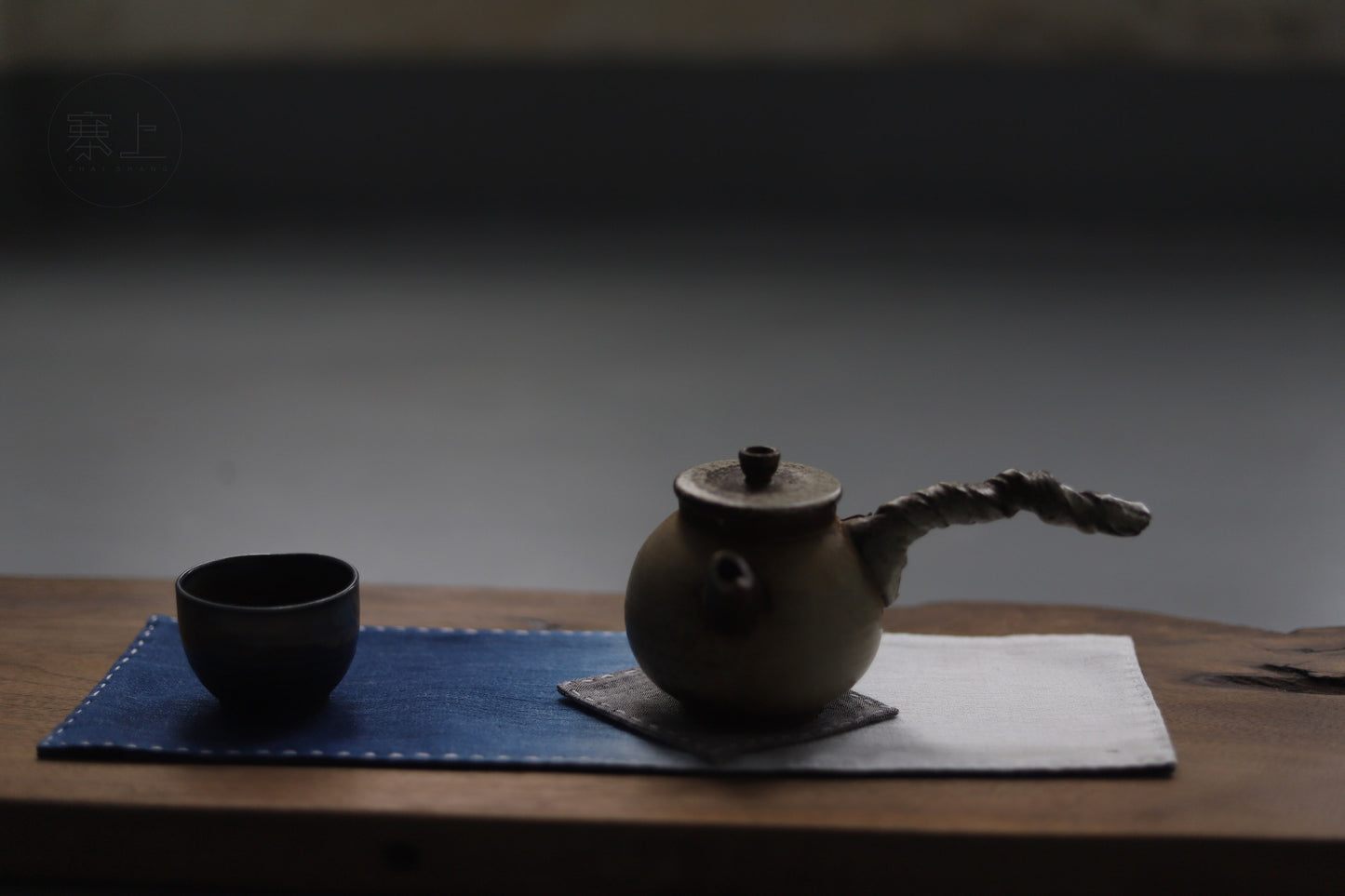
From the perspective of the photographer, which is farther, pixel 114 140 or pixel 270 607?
pixel 114 140

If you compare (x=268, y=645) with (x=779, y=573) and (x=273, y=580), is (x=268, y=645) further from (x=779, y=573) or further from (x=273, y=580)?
(x=779, y=573)

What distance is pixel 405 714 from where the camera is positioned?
0.90 meters

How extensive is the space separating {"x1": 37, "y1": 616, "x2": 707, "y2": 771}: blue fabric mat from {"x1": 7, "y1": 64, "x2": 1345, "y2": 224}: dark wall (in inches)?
123

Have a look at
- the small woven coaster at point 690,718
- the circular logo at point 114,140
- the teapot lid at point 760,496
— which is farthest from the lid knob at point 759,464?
the circular logo at point 114,140

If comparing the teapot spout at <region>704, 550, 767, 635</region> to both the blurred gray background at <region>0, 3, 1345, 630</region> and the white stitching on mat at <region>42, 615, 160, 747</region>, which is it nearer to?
the white stitching on mat at <region>42, 615, 160, 747</region>

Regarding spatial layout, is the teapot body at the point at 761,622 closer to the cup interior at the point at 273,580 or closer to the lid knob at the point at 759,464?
the lid knob at the point at 759,464

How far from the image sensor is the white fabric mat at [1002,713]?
2.72 feet

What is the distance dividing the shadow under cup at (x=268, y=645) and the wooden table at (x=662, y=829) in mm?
64

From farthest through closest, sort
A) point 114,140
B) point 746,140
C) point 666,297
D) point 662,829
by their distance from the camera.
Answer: point 746,140, point 666,297, point 114,140, point 662,829

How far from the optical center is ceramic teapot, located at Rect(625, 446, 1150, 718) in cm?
83

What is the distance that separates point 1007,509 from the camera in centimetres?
86

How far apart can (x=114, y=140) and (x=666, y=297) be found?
133cm

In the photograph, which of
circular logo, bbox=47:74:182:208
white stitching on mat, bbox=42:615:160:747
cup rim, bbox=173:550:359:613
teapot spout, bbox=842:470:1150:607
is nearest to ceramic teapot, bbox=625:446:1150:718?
teapot spout, bbox=842:470:1150:607

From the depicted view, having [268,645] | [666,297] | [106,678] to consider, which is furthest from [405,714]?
[666,297]
